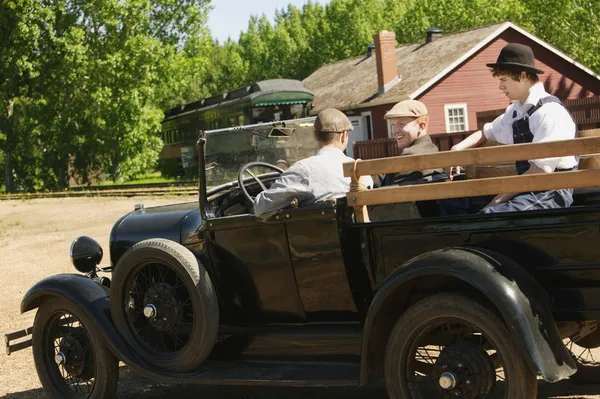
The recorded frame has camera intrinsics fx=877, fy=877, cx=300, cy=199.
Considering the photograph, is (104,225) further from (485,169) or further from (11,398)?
(485,169)

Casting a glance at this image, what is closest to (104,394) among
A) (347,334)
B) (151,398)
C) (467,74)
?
(151,398)

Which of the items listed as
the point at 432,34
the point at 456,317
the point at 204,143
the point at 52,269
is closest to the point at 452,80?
the point at 432,34

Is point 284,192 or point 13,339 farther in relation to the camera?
point 13,339

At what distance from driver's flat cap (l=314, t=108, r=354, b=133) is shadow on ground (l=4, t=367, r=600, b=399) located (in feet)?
5.62

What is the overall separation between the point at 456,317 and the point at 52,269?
949 centimetres

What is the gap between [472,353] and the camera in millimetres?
4082

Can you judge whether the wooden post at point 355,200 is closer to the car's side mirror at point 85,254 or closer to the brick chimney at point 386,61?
the car's side mirror at point 85,254

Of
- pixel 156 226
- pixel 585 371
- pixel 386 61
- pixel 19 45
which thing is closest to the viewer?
pixel 585 371

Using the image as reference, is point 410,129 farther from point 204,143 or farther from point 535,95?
point 204,143

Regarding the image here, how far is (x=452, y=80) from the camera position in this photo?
35125mm

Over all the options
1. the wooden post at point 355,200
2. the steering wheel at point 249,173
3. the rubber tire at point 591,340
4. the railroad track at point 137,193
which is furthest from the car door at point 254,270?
the railroad track at point 137,193

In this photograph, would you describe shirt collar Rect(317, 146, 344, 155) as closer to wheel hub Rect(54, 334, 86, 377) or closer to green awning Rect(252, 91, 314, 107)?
wheel hub Rect(54, 334, 86, 377)

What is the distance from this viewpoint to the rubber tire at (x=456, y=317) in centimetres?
390

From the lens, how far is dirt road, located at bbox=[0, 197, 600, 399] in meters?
5.70
